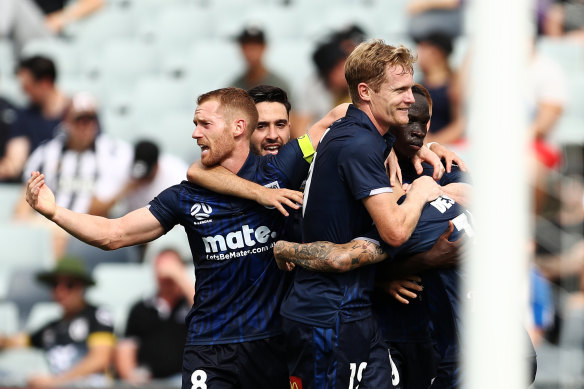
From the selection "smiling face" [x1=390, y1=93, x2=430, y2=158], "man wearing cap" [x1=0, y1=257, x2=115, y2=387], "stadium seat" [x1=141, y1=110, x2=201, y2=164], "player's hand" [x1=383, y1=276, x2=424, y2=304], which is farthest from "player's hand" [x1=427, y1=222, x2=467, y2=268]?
"stadium seat" [x1=141, y1=110, x2=201, y2=164]

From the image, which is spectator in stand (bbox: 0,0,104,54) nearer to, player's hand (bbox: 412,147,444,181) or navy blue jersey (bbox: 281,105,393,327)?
player's hand (bbox: 412,147,444,181)

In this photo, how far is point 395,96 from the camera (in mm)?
4086

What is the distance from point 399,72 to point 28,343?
17.9ft

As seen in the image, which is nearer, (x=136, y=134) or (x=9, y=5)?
(x=136, y=134)

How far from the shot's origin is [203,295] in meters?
4.55

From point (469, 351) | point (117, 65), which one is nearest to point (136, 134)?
point (117, 65)

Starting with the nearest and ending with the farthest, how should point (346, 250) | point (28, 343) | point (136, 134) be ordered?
point (346, 250)
point (28, 343)
point (136, 134)

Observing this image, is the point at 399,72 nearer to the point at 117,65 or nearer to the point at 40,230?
the point at 40,230

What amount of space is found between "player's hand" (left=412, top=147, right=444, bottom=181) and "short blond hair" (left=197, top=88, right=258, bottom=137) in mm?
779

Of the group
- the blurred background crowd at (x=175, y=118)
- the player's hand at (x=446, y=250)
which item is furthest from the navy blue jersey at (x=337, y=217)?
the blurred background crowd at (x=175, y=118)

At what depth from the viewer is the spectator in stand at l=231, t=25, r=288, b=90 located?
30.7ft

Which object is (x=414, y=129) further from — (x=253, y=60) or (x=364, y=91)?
(x=253, y=60)

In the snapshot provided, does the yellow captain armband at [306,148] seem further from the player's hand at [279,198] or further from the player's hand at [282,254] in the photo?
the player's hand at [282,254]

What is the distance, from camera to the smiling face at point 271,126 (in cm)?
504
